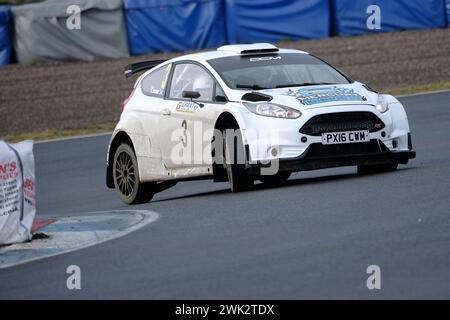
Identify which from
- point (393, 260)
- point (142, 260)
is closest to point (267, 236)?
point (142, 260)

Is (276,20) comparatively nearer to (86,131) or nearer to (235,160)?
(86,131)

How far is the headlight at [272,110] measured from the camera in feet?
39.3

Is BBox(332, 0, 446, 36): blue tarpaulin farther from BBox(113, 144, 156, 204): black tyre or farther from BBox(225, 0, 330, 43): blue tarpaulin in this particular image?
BBox(113, 144, 156, 204): black tyre

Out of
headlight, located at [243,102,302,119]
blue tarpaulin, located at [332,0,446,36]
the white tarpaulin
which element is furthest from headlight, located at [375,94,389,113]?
blue tarpaulin, located at [332,0,446,36]

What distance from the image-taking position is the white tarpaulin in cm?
1048

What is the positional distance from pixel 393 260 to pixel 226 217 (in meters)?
3.06

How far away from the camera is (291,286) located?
290 inches

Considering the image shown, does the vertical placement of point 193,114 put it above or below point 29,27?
below

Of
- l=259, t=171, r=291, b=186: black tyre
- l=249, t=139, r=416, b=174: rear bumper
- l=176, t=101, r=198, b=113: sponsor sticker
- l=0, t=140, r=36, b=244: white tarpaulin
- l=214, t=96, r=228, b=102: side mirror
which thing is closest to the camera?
l=0, t=140, r=36, b=244: white tarpaulin

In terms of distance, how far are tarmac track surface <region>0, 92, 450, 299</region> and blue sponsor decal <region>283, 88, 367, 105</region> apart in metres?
0.78

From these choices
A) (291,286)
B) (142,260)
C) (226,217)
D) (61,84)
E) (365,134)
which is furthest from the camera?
(61,84)

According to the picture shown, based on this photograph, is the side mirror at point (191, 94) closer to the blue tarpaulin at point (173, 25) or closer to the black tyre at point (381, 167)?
the black tyre at point (381, 167)

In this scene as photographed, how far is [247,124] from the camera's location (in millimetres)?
12031
